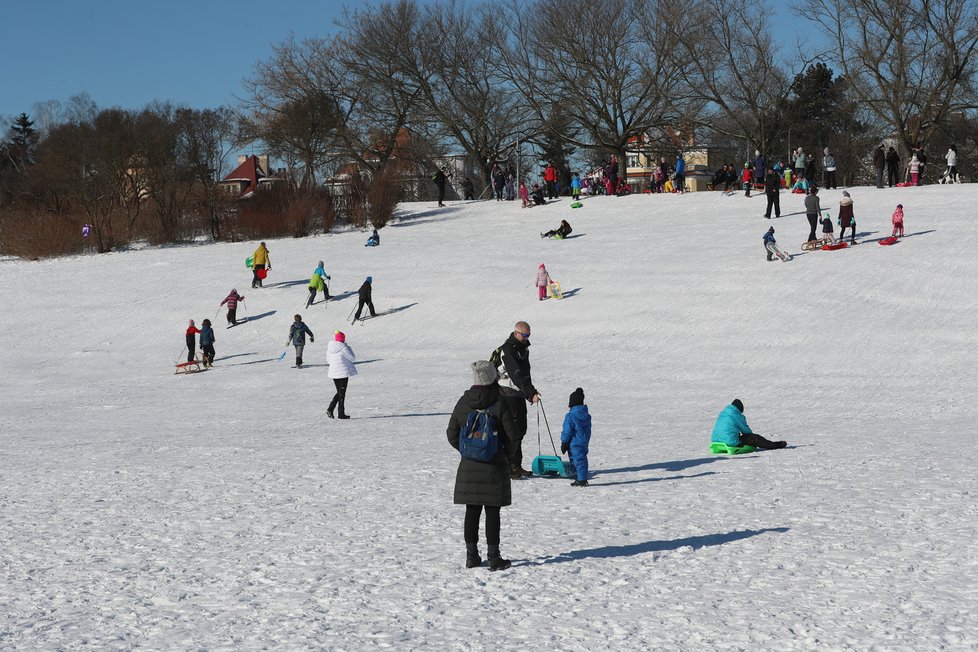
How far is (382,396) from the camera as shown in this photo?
17.1m

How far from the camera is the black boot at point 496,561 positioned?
644cm

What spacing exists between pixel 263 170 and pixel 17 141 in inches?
1001

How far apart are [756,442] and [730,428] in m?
0.39

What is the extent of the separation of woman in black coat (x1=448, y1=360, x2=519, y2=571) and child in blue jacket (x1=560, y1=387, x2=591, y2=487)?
2.92 meters

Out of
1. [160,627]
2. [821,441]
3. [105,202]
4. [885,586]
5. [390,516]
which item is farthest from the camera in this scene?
[105,202]

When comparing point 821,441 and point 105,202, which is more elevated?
point 105,202

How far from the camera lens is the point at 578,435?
9258 mm

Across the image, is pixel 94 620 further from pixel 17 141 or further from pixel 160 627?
pixel 17 141

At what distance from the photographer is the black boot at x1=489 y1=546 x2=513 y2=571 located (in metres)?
6.44

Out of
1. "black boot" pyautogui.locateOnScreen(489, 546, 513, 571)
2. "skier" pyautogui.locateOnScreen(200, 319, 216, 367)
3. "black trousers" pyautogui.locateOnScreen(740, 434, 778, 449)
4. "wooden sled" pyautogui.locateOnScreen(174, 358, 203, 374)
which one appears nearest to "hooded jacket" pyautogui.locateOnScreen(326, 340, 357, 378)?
"black trousers" pyautogui.locateOnScreen(740, 434, 778, 449)

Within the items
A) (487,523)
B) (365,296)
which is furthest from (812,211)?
(487,523)

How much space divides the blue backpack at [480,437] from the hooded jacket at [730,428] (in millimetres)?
5506

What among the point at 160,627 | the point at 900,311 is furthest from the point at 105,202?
the point at 160,627

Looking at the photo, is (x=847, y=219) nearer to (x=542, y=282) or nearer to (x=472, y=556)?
(x=542, y=282)
